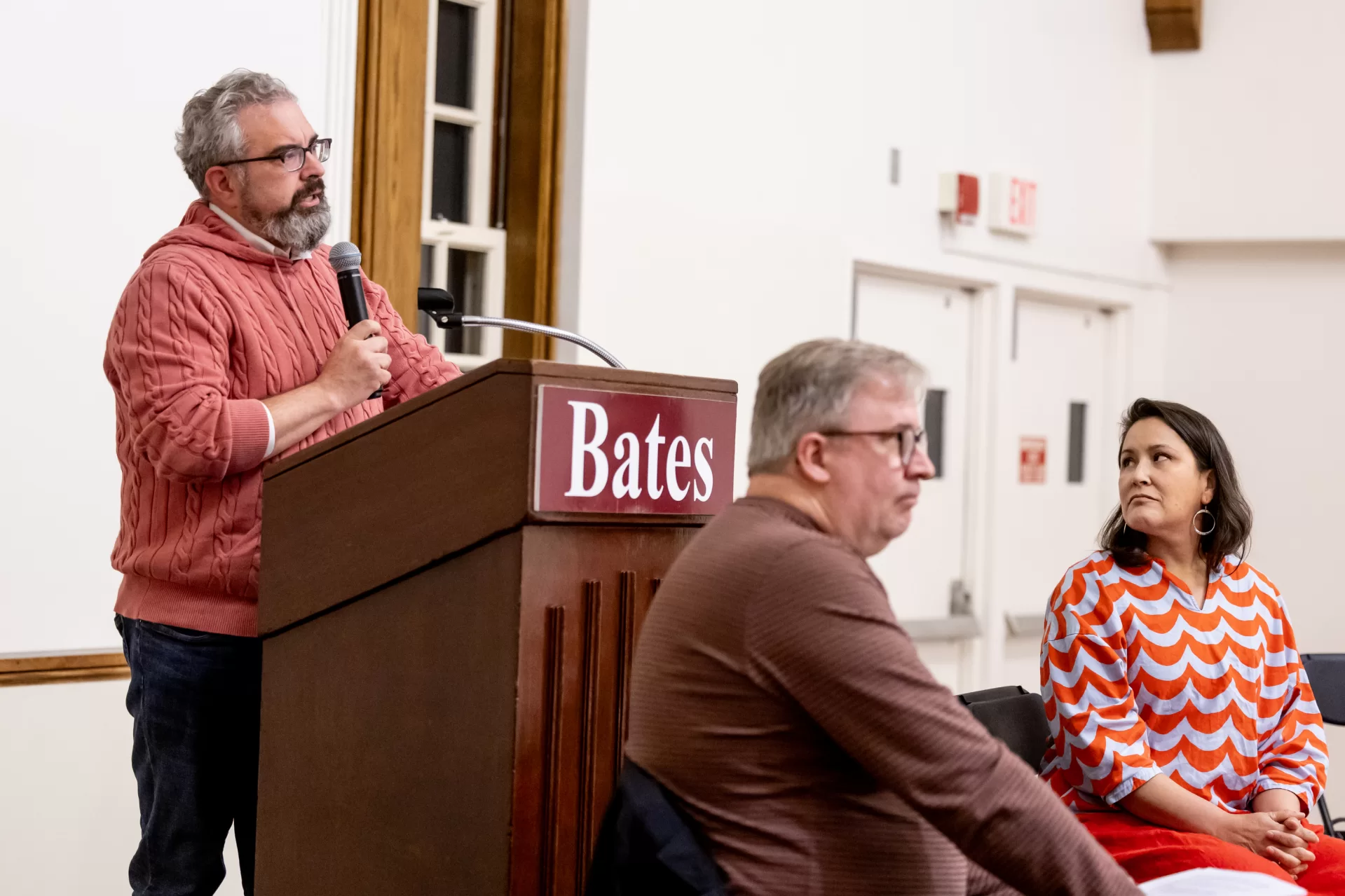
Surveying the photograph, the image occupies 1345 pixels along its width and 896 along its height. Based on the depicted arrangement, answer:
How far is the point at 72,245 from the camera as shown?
139 inches

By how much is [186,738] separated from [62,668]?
1520mm

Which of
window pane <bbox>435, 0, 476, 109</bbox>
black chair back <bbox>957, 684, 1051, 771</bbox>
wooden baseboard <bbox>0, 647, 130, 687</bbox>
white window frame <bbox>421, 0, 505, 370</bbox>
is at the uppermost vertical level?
window pane <bbox>435, 0, 476, 109</bbox>

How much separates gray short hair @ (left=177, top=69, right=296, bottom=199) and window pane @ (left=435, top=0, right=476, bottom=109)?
2.39m

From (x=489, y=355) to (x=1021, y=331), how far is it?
113 inches

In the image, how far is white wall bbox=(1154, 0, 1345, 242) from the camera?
6.69 metres

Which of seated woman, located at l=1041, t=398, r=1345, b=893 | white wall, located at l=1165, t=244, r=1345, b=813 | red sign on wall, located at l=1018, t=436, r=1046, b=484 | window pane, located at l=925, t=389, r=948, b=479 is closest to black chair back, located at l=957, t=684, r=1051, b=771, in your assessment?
seated woman, located at l=1041, t=398, r=1345, b=893

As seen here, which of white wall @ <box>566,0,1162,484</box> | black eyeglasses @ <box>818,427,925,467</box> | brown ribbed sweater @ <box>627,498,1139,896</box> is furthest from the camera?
white wall @ <box>566,0,1162,484</box>

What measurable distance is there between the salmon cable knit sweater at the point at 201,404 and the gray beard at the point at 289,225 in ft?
0.10

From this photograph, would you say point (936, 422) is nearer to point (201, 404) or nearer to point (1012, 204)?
point (1012, 204)

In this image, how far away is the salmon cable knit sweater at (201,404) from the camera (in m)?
2.07

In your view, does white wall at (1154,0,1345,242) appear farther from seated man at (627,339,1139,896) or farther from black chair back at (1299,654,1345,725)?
seated man at (627,339,1139,896)

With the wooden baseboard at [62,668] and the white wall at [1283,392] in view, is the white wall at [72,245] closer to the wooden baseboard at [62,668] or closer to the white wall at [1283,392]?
the wooden baseboard at [62,668]

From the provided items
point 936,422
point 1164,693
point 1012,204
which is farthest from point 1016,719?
point 1012,204

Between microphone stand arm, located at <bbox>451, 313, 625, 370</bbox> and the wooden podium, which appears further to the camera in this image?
microphone stand arm, located at <bbox>451, 313, 625, 370</bbox>
